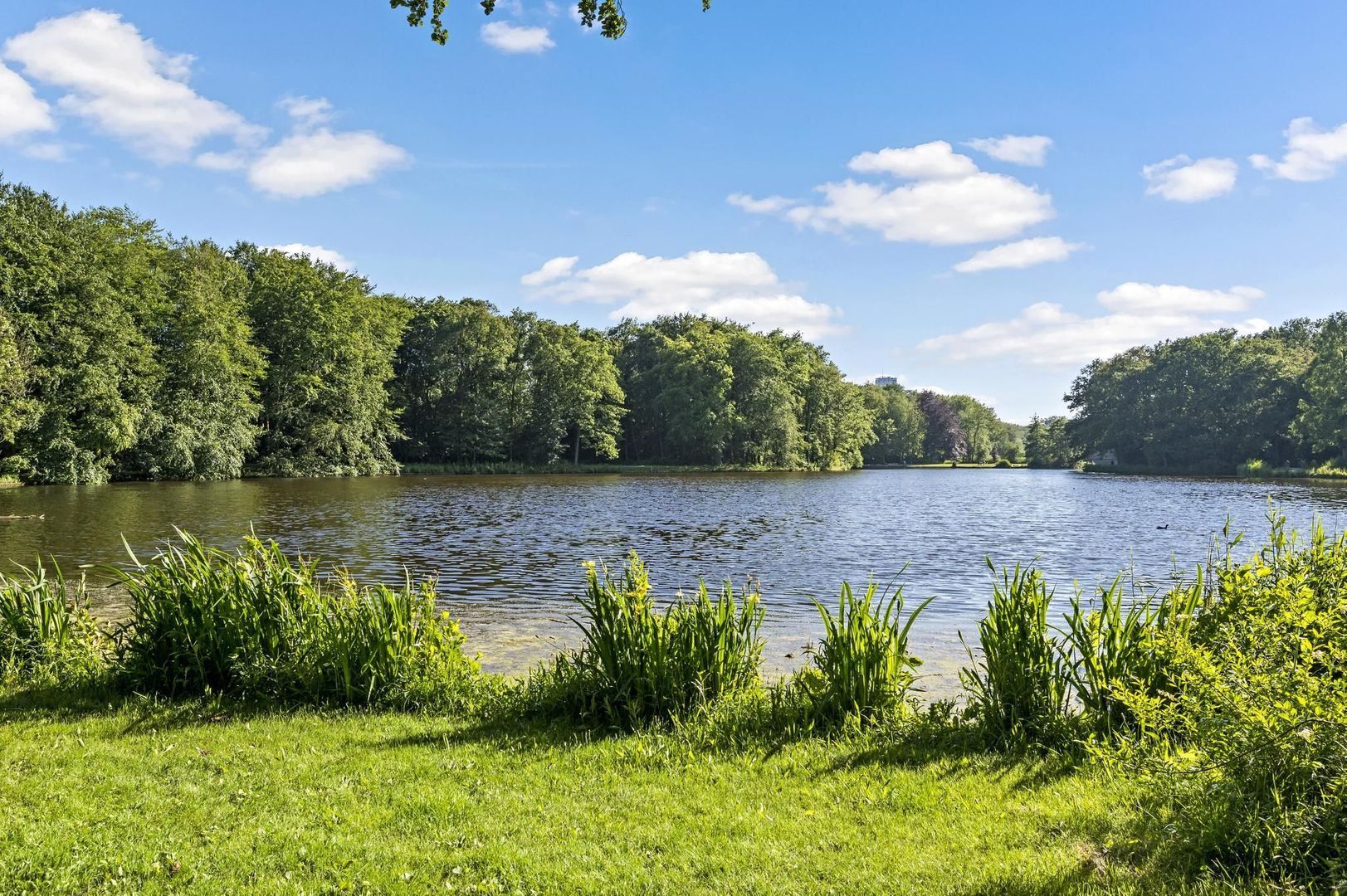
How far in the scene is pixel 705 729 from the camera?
6.66 m

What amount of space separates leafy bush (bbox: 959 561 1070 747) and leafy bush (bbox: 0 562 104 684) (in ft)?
26.8

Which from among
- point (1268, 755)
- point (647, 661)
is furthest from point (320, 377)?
point (1268, 755)

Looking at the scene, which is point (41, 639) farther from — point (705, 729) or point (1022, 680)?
point (1022, 680)

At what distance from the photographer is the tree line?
71.1 m

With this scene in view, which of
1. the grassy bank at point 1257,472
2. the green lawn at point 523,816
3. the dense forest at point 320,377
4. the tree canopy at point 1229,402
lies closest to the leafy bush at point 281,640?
the green lawn at point 523,816

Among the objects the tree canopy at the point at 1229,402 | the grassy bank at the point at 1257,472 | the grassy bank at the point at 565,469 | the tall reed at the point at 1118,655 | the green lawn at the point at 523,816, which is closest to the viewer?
the green lawn at the point at 523,816

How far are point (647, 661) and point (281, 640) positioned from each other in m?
3.53

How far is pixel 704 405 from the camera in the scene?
84.5 m

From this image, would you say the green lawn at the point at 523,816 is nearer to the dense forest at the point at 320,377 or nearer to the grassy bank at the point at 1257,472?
the dense forest at the point at 320,377

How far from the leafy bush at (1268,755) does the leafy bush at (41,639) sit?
9.05 m

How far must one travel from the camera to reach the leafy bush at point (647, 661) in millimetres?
7016

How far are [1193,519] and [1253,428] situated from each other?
188 feet

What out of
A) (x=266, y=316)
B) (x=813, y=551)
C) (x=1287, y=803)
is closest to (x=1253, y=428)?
(x=813, y=551)

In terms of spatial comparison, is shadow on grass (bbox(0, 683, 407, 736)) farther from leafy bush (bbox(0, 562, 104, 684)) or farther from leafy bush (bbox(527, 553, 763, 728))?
leafy bush (bbox(527, 553, 763, 728))
